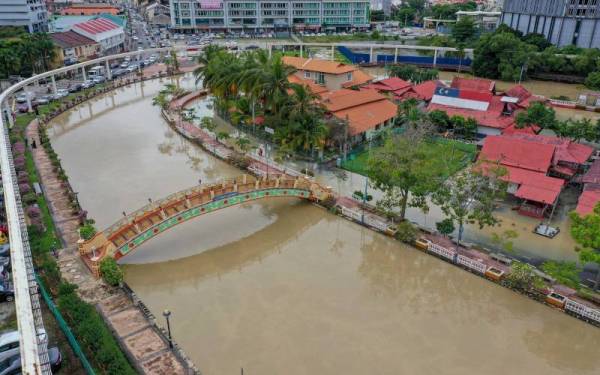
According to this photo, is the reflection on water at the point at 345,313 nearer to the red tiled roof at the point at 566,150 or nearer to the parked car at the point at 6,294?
the parked car at the point at 6,294

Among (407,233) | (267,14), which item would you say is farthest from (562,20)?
(407,233)

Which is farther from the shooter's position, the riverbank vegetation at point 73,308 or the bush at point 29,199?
the bush at point 29,199

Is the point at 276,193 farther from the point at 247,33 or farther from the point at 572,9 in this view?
the point at 247,33

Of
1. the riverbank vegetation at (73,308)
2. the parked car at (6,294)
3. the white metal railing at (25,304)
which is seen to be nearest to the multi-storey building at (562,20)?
the riverbank vegetation at (73,308)

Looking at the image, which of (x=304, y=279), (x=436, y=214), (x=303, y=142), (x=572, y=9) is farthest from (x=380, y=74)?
(x=304, y=279)

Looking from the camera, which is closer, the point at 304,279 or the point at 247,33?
the point at 304,279

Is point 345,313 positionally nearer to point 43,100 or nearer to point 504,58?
point 43,100
